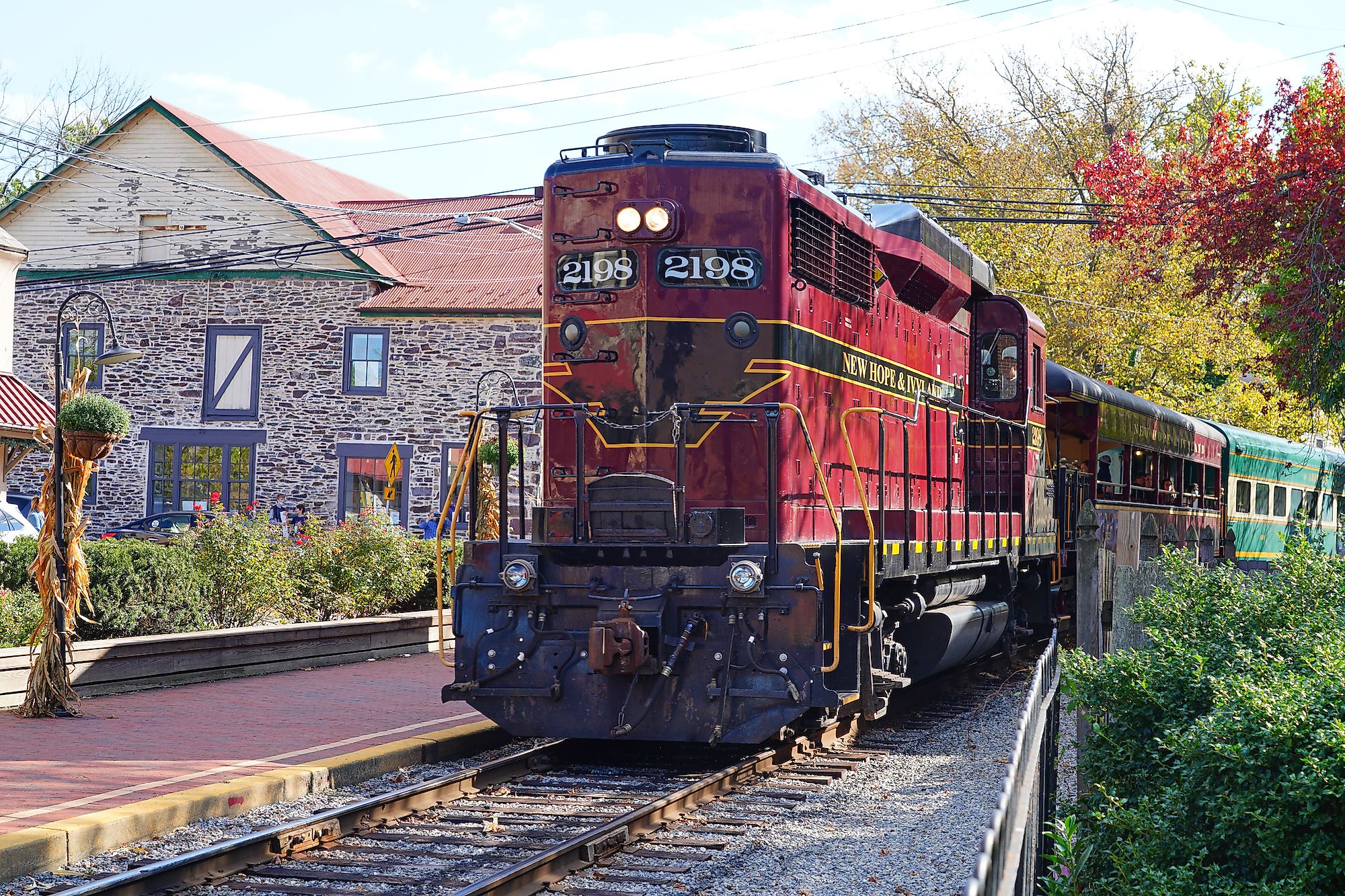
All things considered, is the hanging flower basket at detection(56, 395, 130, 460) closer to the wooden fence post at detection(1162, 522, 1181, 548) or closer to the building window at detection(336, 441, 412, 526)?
the wooden fence post at detection(1162, 522, 1181, 548)

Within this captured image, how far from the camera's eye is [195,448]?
3095 centimetres

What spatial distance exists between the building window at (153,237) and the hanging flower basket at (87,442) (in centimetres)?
2336

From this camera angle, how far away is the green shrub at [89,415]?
10.1m

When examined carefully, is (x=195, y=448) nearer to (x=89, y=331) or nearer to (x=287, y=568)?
(x=89, y=331)

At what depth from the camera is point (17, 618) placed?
37.9 ft

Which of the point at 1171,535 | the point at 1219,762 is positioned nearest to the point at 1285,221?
the point at 1171,535

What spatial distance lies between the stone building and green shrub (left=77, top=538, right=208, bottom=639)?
15.8 meters

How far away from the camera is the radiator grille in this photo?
9047 mm

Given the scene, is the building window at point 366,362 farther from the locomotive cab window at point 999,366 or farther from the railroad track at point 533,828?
the railroad track at point 533,828

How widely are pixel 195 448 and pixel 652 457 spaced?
24.7 metres

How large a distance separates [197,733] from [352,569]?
20.9 ft

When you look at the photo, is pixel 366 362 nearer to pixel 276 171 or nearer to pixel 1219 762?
pixel 276 171

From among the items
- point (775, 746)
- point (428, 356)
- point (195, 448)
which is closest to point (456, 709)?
point (775, 746)

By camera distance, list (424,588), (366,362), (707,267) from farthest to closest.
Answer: (366,362), (424,588), (707,267)
